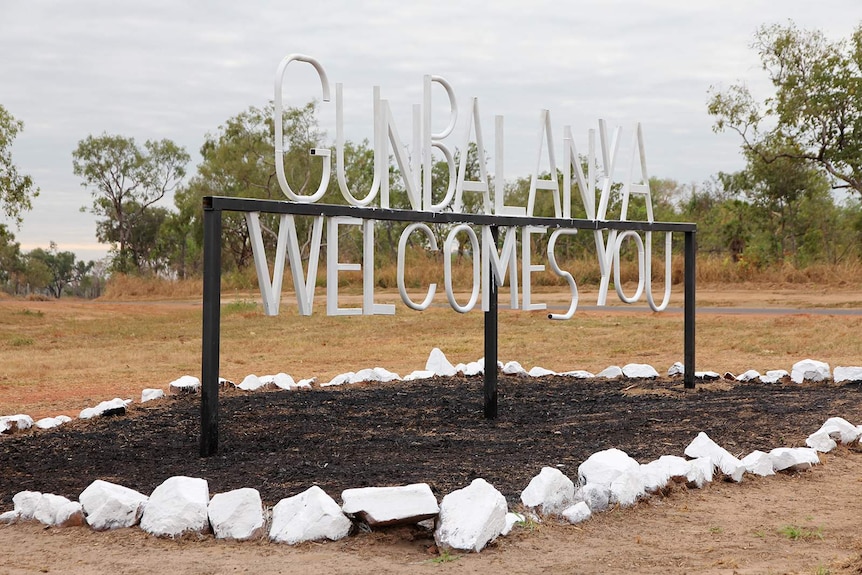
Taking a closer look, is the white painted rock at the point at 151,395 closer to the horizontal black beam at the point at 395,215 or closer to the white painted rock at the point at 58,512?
the horizontal black beam at the point at 395,215

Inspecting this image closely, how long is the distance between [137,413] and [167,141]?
37124 millimetres

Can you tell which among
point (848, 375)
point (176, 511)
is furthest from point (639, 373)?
point (176, 511)

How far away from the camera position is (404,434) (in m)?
→ 7.26

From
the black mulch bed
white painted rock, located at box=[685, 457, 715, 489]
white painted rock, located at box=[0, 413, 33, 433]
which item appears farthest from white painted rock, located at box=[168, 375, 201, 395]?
white painted rock, located at box=[685, 457, 715, 489]

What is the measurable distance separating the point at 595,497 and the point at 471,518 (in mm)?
893

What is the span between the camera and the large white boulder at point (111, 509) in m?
4.97

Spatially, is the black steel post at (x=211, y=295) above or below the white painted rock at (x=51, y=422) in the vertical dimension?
above

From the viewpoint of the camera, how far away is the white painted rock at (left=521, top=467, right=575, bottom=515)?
5.05 m

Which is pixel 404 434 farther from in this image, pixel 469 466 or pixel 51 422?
pixel 51 422

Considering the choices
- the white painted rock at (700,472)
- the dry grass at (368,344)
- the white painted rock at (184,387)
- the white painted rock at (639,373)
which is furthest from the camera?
the dry grass at (368,344)

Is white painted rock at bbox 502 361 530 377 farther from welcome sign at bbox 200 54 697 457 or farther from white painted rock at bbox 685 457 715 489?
white painted rock at bbox 685 457 715 489

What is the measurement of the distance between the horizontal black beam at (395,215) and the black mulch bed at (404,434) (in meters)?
1.52

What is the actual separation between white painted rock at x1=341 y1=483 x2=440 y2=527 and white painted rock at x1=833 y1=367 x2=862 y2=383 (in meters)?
6.62

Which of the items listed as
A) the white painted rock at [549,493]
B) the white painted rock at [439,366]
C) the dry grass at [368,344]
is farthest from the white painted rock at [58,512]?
the white painted rock at [439,366]
